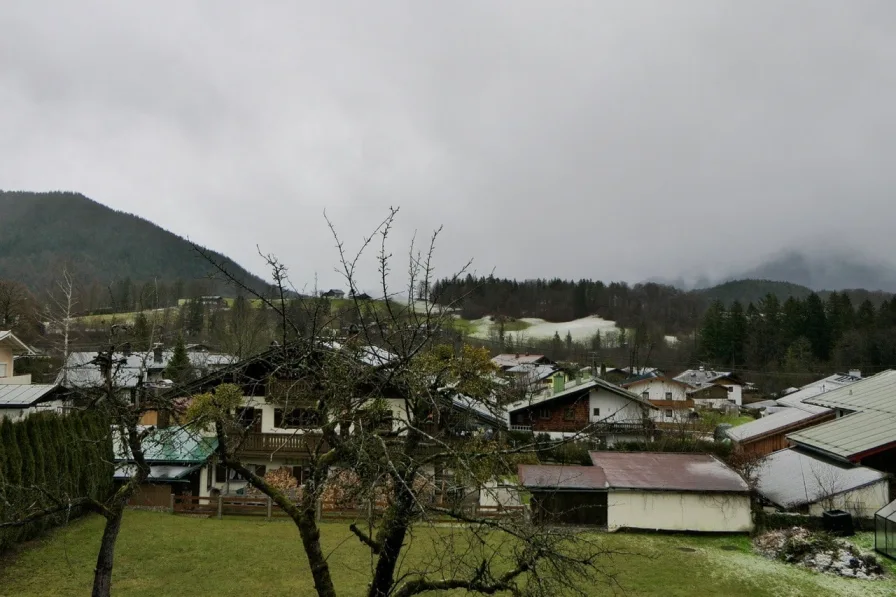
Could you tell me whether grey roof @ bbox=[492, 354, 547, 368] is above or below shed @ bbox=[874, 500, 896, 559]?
above

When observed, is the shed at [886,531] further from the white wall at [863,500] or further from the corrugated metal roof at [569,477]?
the corrugated metal roof at [569,477]

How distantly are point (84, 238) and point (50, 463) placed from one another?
158 m

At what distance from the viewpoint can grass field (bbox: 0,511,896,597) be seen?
41.8ft

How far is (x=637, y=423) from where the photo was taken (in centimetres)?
3469

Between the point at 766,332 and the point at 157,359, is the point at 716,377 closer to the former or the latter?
the point at 766,332

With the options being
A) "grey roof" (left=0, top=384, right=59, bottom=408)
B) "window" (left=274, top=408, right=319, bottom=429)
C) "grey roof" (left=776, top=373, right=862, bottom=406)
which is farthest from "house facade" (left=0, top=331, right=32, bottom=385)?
"grey roof" (left=776, top=373, right=862, bottom=406)

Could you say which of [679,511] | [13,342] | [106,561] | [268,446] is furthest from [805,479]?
[13,342]

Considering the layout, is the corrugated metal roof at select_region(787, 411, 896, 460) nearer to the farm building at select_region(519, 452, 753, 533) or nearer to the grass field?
the farm building at select_region(519, 452, 753, 533)

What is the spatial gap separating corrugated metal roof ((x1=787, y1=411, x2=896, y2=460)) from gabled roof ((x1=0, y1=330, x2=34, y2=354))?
3603cm

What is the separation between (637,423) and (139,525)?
27.2m

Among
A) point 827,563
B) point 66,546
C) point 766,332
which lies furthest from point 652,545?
point 766,332

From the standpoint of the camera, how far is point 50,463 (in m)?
16.7

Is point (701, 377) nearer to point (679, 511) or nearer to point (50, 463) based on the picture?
point (679, 511)

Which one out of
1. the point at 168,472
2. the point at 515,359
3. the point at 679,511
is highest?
the point at 515,359
